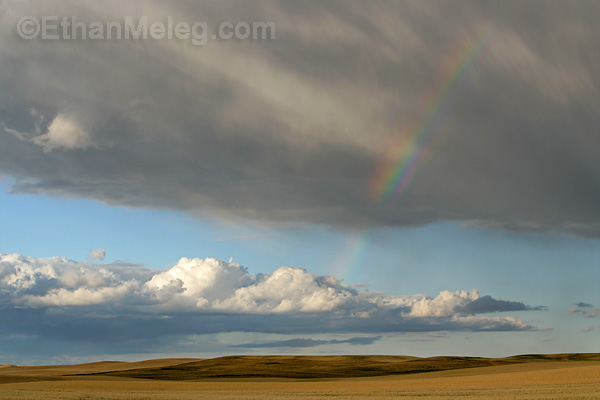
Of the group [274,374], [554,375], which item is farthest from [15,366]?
[554,375]

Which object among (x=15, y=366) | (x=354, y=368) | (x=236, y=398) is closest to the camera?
(x=236, y=398)

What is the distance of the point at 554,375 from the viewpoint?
2785 inches

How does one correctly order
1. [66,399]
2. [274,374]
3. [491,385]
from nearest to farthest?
[66,399] < [491,385] < [274,374]

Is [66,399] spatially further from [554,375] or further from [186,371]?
[186,371]

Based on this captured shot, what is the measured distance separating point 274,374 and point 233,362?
104 feet

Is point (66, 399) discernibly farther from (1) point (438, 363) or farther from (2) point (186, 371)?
(1) point (438, 363)

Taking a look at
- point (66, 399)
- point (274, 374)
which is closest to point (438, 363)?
point (274, 374)

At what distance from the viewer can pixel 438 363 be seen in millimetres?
132125

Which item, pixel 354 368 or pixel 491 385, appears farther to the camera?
pixel 354 368

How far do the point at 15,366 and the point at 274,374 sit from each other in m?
98.1

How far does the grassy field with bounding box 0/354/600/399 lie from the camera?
5148 cm

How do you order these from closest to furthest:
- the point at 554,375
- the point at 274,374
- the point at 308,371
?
1. the point at 554,375
2. the point at 274,374
3. the point at 308,371

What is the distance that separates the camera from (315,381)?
3374 inches

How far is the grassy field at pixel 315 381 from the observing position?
5148cm
